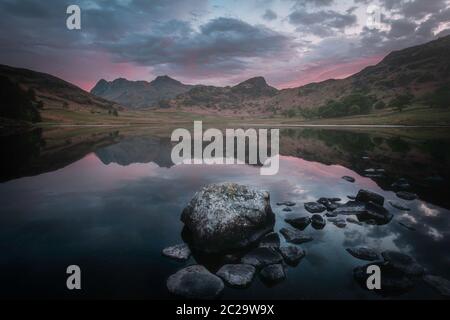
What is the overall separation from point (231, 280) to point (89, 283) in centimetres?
534

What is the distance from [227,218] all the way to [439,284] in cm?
850

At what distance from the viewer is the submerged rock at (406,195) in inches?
790

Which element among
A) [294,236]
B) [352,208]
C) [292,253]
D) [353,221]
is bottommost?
[292,253]

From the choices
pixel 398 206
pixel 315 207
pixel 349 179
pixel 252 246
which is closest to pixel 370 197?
pixel 398 206

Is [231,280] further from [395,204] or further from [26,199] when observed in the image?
[26,199]

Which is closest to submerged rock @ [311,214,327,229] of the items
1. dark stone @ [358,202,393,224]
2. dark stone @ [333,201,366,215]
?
dark stone @ [333,201,366,215]

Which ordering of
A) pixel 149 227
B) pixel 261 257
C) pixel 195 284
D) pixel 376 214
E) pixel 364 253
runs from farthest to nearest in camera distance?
pixel 376 214 → pixel 149 227 → pixel 364 253 → pixel 261 257 → pixel 195 284

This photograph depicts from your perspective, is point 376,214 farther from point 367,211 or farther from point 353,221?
point 353,221

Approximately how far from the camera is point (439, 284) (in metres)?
9.71

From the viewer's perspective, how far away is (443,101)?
142m

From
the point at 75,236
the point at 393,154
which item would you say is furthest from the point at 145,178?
the point at 393,154

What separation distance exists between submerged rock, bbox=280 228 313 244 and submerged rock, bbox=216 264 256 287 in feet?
11.6

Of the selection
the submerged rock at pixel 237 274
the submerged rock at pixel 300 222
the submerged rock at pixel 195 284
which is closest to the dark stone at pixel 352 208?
the submerged rock at pixel 300 222

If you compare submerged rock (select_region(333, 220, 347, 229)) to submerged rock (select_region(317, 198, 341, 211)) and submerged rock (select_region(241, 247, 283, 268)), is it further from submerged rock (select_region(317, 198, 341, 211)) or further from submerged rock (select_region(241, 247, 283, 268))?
submerged rock (select_region(241, 247, 283, 268))
